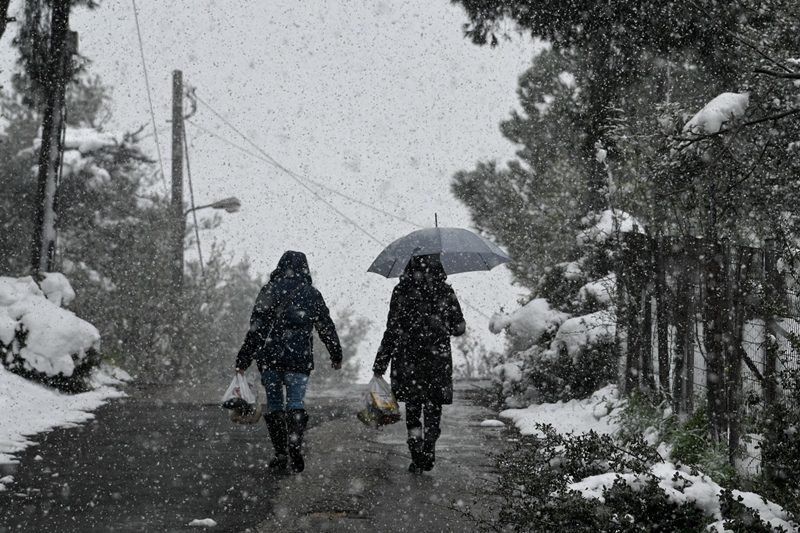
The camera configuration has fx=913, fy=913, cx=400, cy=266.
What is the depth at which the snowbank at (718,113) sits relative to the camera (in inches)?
245

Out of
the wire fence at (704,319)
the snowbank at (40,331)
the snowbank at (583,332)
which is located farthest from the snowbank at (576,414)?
the snowbank at (40,331)

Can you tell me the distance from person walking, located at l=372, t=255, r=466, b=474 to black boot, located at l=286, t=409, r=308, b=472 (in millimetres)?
735

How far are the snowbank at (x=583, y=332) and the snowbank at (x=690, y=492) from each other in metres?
6.10

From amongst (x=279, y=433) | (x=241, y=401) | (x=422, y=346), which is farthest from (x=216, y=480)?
(x=422, y=346)

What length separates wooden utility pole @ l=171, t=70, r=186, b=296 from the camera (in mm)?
19391

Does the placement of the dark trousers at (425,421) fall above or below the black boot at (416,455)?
above

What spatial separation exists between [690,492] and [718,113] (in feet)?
10.3

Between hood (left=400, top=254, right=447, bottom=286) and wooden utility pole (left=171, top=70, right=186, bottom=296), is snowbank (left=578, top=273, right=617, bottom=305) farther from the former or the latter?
wooden utility pole (left=171, top=70, right=186, bottom=296)

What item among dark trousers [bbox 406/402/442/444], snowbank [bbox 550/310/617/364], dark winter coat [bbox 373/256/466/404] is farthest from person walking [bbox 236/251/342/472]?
snowbank [bbox 550/310/617/364]

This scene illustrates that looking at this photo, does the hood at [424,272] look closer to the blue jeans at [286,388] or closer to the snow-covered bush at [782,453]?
the blue jeans at [286,388]

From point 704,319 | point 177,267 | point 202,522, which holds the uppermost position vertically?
point 177,267

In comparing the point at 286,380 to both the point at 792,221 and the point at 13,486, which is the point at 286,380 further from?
the point at 792,221

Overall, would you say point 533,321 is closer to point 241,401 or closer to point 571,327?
point 571,327

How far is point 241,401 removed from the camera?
7.20m
